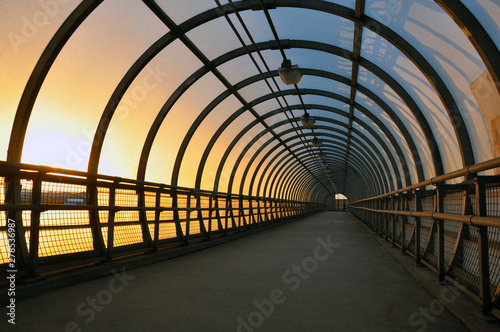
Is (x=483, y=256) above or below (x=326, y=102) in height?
below

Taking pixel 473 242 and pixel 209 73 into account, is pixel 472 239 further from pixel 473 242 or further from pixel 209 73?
pixel 209 73

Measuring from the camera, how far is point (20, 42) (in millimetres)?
5684

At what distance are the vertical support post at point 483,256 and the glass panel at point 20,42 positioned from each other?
6006 mm

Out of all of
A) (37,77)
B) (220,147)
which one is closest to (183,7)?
(37,77)

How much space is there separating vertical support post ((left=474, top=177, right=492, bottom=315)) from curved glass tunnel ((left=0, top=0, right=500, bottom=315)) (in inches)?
0.5

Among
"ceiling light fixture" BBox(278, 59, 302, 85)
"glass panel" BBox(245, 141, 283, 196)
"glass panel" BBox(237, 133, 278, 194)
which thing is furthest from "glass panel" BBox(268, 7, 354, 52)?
"glass panel" BBox(245, 141, 283, 196)

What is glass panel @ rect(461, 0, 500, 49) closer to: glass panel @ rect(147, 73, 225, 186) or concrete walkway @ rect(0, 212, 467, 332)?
concrete walkway @ rect(0, 212, 467, 332)

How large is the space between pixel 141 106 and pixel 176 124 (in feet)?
6.19

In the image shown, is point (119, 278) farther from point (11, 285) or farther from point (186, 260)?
point (186, 260)

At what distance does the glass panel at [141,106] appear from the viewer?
862 cm

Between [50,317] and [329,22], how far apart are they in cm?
764

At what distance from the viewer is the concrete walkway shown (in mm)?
Answer: 3006

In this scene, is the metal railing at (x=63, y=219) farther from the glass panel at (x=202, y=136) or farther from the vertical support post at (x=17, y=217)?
the glass panel at (x=202, y=136)

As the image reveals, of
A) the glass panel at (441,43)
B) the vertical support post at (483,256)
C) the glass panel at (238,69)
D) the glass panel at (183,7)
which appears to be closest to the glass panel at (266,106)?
the glass panel at (238,69)
